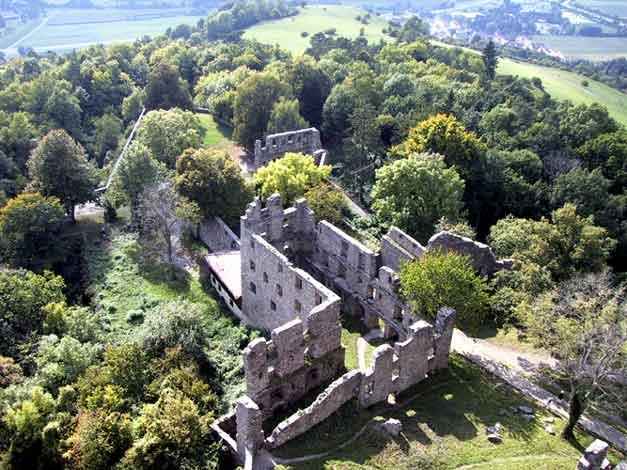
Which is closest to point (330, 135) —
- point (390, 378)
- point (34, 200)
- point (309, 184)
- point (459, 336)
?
point (309, 184)

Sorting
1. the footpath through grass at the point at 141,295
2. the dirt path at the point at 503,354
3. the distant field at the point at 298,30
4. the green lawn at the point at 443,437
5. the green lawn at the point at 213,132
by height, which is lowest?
the footpath through grass at the point at 141,295

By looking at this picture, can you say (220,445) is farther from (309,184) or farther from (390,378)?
(309,184)

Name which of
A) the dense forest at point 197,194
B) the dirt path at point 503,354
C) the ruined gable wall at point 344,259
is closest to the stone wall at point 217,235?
the dense forest at point 197,194

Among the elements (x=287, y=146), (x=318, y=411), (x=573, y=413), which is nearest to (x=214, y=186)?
(x=287, y=146)

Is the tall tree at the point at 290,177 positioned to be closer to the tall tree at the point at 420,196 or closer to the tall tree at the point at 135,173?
the tall tree at the point at 420,196

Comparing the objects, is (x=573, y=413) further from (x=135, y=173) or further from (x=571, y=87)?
(x=571, y=87)

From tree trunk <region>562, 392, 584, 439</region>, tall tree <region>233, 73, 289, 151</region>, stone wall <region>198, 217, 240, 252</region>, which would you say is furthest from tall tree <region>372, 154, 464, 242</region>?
tall tree <region>233, 73, 289, 151</region>
